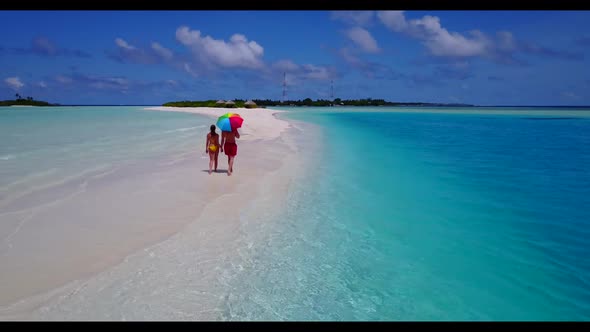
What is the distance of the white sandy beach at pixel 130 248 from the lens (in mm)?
3967

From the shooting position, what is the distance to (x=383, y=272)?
5.10 meters

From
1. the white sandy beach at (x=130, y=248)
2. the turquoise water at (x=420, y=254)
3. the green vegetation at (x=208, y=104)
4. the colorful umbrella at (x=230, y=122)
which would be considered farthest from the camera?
the green vegetation at (x=208, y=104)

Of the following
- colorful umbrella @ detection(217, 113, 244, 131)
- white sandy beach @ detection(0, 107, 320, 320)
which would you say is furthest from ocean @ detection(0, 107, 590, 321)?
colorful umbrella @ detection(217, 113, 244, 131)

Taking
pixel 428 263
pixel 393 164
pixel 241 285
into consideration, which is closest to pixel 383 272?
pixel 428 263

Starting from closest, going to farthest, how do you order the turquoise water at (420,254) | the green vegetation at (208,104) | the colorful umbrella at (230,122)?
the turquoise water at (420,254) < the colorful umbrella at (230,122) < the green vegetation at (208,104)

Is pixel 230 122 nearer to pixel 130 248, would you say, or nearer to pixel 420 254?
pixel 130 248

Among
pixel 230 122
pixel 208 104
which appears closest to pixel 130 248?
pixel 230 122

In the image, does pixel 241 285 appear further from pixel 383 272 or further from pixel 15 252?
pixel 15 252

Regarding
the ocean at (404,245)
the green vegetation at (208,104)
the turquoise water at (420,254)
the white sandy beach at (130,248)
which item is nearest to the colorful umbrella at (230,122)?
the white sandy beach at (130,248)

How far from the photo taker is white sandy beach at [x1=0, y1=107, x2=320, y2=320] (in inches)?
156

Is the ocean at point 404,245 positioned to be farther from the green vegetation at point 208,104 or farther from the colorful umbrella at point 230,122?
the green vegetation at point 208,104

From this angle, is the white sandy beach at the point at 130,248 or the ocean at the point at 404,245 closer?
the white sandy beach at the point at 130,248

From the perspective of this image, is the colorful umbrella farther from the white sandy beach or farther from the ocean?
the ocean
